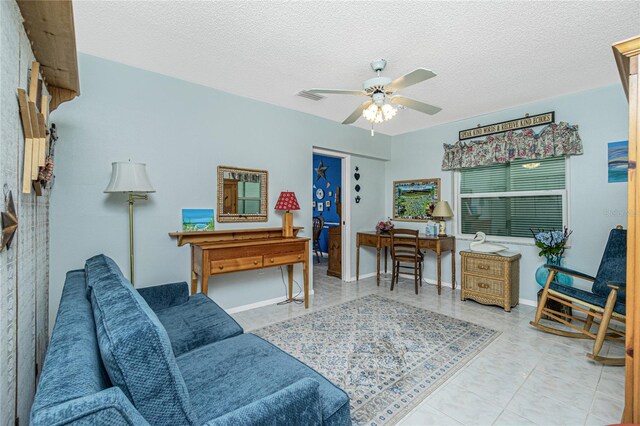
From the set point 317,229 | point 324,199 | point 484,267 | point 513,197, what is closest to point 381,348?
point 484,267

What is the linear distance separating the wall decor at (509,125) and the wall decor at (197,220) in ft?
11.7

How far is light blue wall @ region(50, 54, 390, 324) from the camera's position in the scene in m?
2.47

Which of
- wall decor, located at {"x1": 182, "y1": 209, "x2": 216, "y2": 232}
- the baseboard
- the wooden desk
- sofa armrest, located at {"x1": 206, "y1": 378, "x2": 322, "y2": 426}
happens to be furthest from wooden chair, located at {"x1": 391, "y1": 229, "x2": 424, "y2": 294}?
sofa armrest, located at {"x1": 206, "y1": 378, "x2": 322, "y2": 426}

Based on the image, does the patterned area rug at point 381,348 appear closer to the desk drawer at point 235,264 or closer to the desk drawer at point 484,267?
the desk drawer at point 235,264

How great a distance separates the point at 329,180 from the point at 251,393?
5918 millimetres

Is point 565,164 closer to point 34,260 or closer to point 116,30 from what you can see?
point 116,30

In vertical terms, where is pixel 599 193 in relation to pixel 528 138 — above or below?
below

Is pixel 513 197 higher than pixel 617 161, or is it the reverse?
pixel 617 161

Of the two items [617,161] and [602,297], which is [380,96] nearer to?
[602,297]

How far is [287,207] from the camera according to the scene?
357 centimetres

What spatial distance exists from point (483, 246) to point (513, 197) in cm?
78

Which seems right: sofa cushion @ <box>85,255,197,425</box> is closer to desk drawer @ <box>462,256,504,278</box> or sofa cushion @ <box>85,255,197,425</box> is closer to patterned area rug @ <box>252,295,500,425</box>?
patterned area rug @ <box>252,295,500,425</box>

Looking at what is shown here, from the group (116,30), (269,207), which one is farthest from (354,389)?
(116,30)

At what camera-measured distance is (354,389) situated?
1.96 metres
